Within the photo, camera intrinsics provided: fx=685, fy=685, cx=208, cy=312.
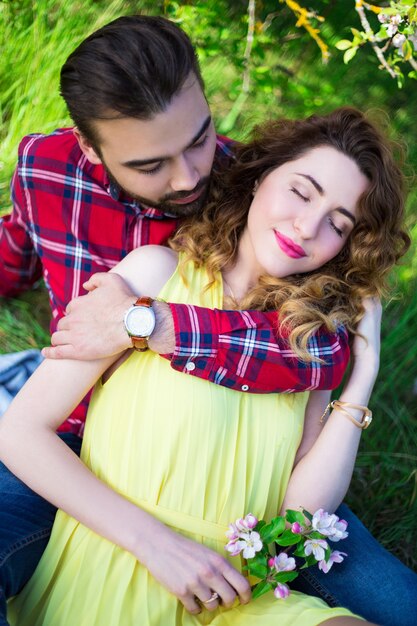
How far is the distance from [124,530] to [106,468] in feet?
0.70

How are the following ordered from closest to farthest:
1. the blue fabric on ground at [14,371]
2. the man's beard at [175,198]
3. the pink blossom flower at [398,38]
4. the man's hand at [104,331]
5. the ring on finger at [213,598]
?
the ring on finger at [213,598]
the man's hand at [104,331]
the man's beard at [175,198]
the pink blossom flower at [398,38]
the blue fabric on ground at [14,371]

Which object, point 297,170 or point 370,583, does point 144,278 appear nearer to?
point 297,170

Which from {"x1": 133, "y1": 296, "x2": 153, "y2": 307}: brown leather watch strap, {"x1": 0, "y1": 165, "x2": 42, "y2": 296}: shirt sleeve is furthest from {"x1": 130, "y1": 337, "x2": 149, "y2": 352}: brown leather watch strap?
{"x1": 0, "y1": 165, "x2": 42, "y2": 296}: shirt sleeve

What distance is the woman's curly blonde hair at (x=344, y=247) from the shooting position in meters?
2.26

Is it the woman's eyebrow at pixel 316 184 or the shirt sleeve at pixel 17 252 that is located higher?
Result: the woman's eyebrow at pixel 316 184

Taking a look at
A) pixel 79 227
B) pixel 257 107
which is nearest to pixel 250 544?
pixel 79 227

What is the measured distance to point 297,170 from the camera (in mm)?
2240

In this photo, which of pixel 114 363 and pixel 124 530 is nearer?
pixel 124 530

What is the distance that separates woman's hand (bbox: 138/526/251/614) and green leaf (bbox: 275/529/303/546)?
205 mm

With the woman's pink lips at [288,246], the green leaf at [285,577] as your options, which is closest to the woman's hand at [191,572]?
the green leaf at [285,577]

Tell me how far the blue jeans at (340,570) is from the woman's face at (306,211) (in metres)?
0.99

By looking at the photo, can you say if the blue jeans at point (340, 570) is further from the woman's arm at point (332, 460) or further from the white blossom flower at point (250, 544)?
the white blossom flower at point (250, 544)

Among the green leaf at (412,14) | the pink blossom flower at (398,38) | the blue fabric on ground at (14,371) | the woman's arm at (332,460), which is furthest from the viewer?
the blue fabric on ground at (14,371)

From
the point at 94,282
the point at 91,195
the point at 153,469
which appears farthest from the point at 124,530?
the point at 91,195
